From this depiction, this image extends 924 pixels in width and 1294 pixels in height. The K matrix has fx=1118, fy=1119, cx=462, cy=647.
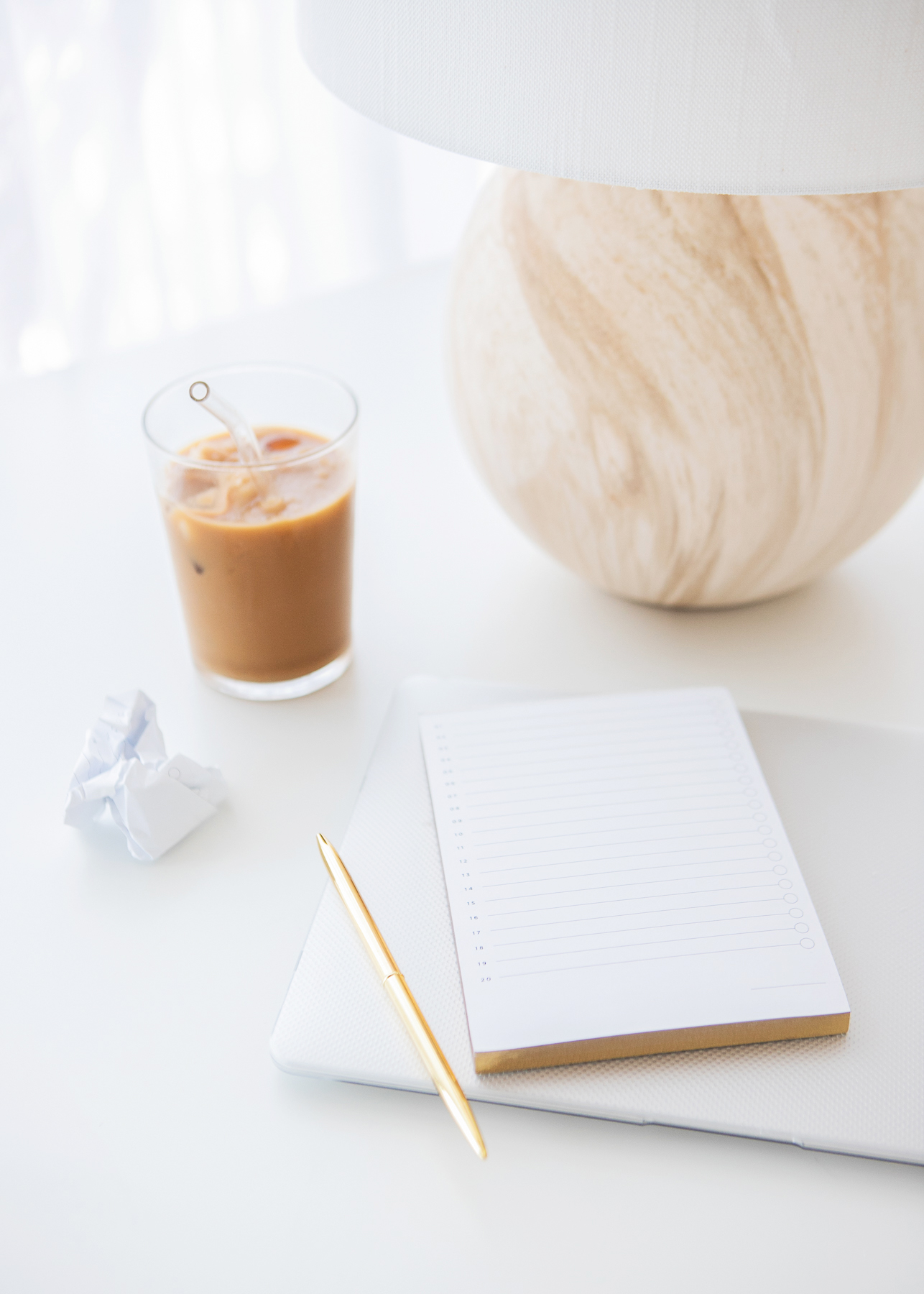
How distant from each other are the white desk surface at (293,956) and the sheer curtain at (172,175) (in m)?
0.50

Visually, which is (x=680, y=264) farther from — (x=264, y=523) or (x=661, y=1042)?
(x=661, y=1042)

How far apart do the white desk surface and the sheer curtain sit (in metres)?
0.50

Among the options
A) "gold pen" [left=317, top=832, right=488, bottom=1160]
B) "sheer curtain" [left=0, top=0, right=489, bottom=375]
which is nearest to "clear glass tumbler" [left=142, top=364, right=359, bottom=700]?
"gold pen" [left=317, top=832, right=488, bottom=1160]

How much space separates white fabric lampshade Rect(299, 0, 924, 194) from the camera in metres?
0.37

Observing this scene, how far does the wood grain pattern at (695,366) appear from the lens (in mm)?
546

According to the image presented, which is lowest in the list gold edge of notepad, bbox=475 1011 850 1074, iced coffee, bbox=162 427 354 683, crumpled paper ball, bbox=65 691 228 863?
gold edge of notepad, bbox=475 1011 850 1074

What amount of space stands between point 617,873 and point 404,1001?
0.12 m

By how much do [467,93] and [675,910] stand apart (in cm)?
35

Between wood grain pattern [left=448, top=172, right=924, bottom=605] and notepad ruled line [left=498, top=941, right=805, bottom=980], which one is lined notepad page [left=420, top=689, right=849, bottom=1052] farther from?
wood grain pattern [left=448, top=172, right=924, bottom=605]

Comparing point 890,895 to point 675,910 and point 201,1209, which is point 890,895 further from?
point 201,1209

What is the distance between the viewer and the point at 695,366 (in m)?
0.57

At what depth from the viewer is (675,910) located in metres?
0.50

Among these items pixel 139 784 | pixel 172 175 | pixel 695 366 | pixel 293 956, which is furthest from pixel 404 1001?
pixel 172 175

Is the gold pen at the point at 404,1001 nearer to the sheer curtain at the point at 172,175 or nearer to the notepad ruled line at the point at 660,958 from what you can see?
the notepad ruled line at the point at 660,958
